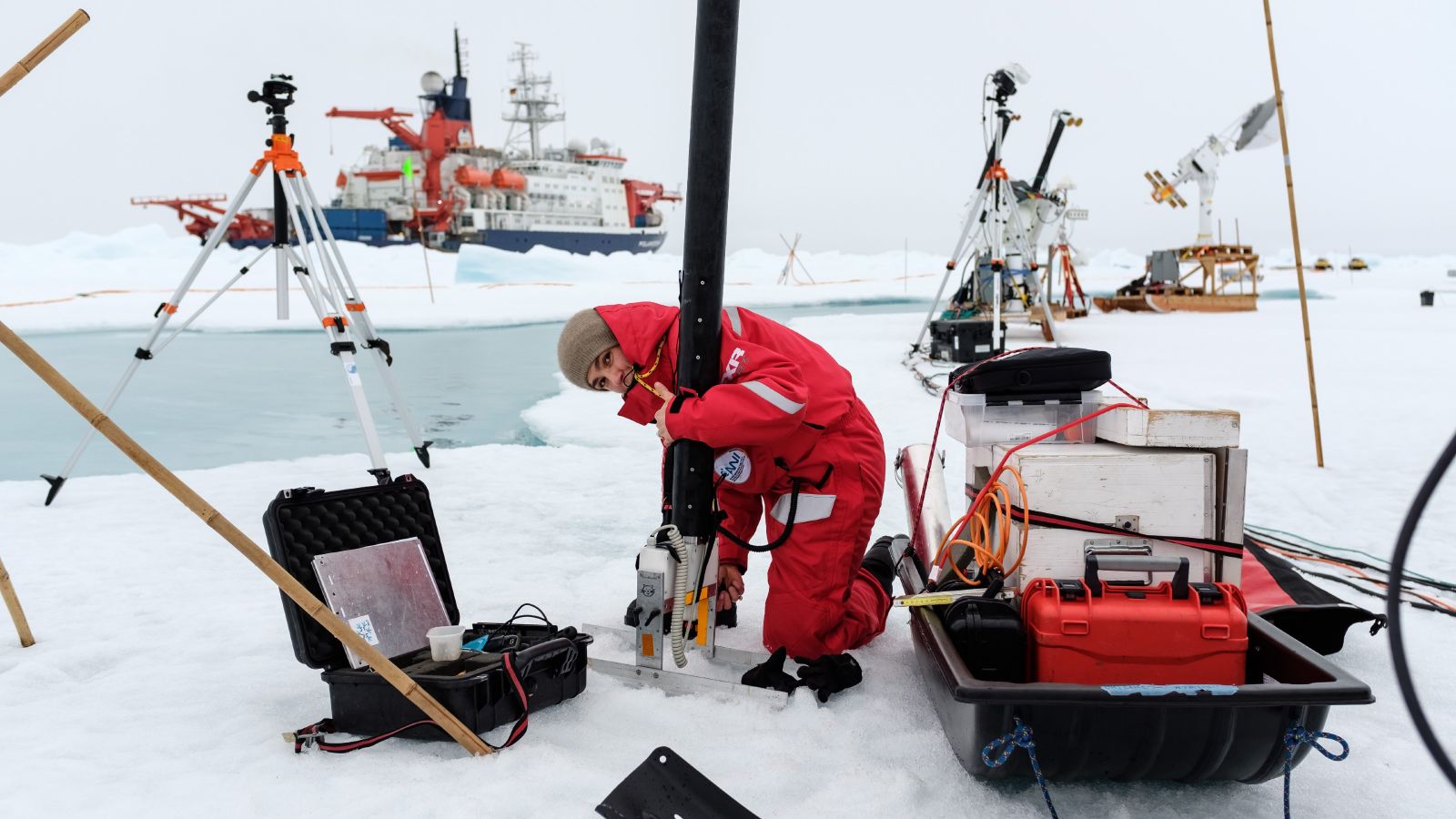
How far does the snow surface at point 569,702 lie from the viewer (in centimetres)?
146

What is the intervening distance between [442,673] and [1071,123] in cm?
890

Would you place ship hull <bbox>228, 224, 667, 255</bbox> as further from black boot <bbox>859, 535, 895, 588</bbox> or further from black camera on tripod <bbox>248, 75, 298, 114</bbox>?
black boot <bbox>859, 535, 895, 588</bbox>

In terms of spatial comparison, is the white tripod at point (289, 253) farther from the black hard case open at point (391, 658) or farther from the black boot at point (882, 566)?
the black boot at point (882, 566)

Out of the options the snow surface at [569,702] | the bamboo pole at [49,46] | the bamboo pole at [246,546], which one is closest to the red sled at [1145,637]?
the snow surface at [569,702]

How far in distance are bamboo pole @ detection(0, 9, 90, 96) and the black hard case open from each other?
955 millimetres

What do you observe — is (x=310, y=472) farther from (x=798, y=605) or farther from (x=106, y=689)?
(x=798, y=605)

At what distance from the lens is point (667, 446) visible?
1949mm

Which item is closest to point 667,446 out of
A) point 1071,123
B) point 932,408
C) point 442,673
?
point 442,673

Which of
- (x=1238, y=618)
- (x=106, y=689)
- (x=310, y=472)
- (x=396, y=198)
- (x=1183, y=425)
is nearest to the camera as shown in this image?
(x=1238, y=618)

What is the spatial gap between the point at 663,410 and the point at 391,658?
2.44ft

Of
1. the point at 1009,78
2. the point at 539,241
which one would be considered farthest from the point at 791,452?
the point at 539,241

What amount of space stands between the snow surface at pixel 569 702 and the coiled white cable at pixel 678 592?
114 mm

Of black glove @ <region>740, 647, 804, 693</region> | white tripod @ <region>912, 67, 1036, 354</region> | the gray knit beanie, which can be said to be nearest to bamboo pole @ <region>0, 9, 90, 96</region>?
the gray knit beanie

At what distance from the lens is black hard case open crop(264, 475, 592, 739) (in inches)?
64.5
